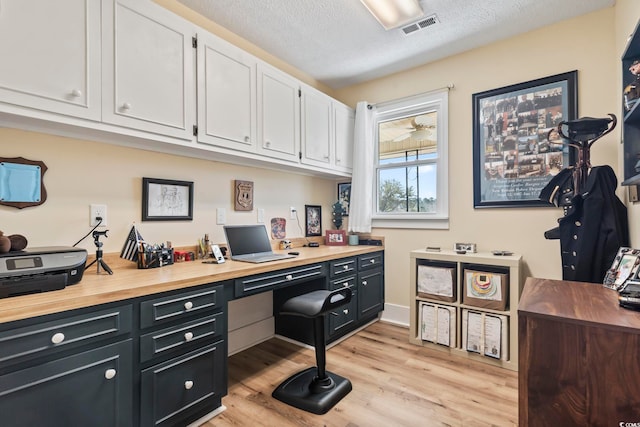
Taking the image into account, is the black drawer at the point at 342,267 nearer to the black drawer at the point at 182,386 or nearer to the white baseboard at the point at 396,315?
the white baseboard at the point at 396,315

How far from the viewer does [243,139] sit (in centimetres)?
232

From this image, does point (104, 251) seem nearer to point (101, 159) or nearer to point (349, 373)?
point (101, 159)

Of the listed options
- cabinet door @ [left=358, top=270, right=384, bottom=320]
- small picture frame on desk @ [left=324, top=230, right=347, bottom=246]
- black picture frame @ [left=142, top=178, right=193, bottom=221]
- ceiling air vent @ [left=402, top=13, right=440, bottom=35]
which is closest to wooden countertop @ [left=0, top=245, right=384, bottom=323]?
black picture frame @ [left=142, top=178, right=193, bottom=221]

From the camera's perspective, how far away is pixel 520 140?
106 inches

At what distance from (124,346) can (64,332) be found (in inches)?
9.9

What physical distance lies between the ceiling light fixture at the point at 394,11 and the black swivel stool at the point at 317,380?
203 centimetres

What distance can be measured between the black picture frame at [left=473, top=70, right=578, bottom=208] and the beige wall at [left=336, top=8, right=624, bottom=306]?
0.07 metres

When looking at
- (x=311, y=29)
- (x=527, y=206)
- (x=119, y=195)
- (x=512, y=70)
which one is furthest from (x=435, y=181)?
(x=119, y=195)

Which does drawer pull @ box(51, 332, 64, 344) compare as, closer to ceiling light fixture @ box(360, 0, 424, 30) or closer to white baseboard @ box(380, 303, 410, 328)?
ceiling light fixture @ box(360, 0, 424, 30)

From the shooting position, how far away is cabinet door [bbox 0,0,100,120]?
1333 millimetres

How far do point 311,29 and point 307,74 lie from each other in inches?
33.8

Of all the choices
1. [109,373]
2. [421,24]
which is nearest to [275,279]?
[109,373]

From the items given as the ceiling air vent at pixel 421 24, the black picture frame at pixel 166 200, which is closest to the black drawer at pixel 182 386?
the black picture frame at pixel 166 200

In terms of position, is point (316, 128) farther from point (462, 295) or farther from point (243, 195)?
point (462, 295)
